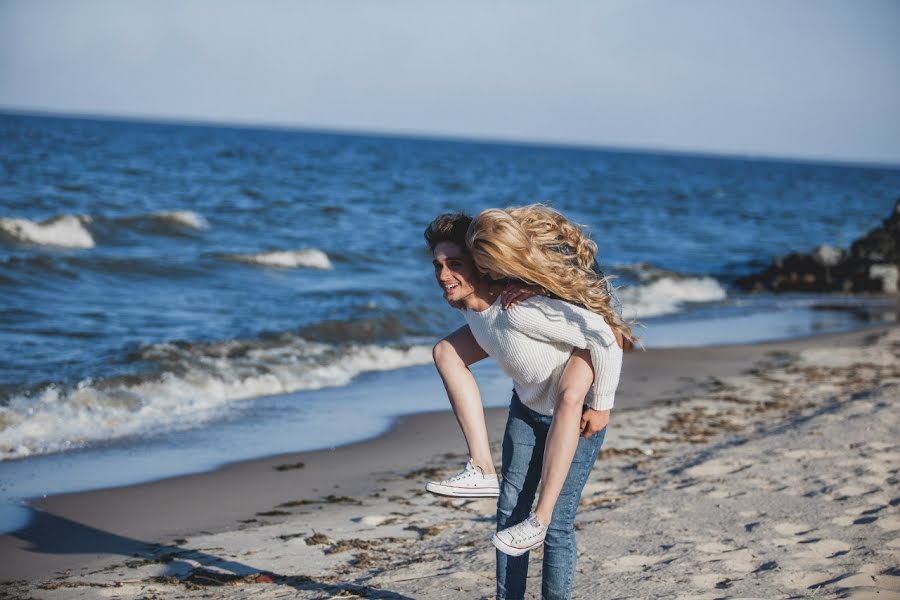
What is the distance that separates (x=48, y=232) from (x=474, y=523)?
628 inches

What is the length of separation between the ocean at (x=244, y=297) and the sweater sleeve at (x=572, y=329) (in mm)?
4315

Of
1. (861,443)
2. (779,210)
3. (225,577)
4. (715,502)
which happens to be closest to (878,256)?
(861,443)

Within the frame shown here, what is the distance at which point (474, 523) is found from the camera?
534 centimetres

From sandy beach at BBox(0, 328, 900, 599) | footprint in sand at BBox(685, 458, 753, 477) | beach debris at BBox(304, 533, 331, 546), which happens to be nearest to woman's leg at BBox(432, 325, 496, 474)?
sandy beach at BBox(0, 328, 900, 599)

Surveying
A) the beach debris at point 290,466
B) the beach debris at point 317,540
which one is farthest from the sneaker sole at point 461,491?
the beach debris at point 290,466

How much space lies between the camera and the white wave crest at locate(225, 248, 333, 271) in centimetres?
1816

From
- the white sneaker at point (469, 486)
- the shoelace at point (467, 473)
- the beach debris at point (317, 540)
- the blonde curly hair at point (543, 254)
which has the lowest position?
the beach debris at point (317, 540)

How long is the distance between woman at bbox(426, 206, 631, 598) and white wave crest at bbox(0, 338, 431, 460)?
4.84 m

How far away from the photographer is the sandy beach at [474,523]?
436 centimetres

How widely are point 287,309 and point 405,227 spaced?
12.8 metres

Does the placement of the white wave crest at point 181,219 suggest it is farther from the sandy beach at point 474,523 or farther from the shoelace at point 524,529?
the shoelace at point 524,529

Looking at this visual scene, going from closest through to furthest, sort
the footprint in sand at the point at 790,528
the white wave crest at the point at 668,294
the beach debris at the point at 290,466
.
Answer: the footprint in sand at the point at 790,528 → the beach debris at the point at 290,466 → the white wave crest at the point at 668,294

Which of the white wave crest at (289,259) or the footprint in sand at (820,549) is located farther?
the white wave crest at (289,259)

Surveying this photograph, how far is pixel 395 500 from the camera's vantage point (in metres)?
5.95
